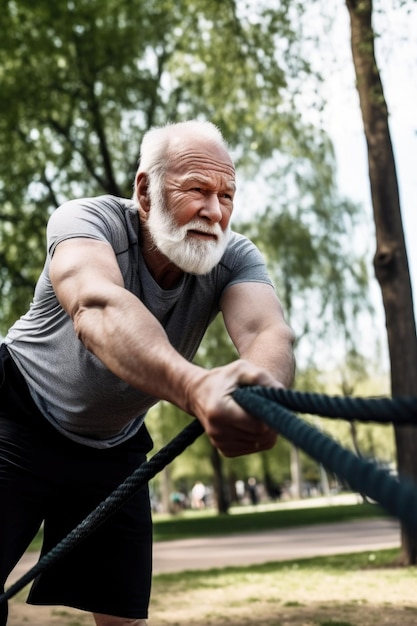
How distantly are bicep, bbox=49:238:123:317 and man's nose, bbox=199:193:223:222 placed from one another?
32 centimetres

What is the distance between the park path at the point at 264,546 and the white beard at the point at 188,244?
9012 millimetres

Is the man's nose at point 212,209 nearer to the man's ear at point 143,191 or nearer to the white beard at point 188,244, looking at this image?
the white beard at point 188,244

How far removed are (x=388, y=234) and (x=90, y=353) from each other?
782cm

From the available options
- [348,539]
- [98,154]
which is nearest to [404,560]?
[348,539]

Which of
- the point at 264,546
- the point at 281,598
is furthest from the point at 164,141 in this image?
the point at 264,546

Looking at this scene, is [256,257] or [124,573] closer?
[256,257]

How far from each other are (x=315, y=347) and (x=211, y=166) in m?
20.0

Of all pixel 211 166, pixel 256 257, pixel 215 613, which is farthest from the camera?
pixel 215 613

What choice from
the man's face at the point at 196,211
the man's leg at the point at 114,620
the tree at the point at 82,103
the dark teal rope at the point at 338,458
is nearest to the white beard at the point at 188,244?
the man's face at the point at 196,211

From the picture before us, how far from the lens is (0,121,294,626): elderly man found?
223 centimetres

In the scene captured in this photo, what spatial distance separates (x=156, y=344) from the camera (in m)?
1.76

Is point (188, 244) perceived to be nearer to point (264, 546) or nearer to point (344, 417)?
point (344, 417)

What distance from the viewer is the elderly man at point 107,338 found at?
223 cm

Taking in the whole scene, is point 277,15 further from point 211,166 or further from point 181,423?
point 181,423
